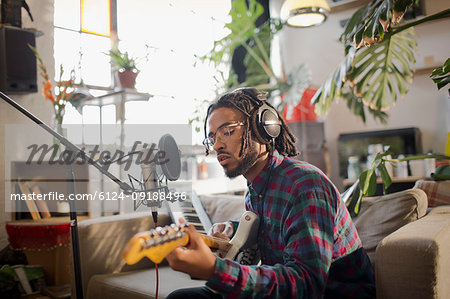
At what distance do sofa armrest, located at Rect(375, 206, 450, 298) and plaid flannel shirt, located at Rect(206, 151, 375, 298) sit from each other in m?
0.07

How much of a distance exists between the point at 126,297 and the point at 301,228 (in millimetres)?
1011

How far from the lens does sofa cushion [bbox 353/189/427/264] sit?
1.58m

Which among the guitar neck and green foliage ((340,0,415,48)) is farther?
green foliage ((340,0,415,48))

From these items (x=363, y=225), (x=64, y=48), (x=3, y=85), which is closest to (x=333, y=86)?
(x=363, y=225)

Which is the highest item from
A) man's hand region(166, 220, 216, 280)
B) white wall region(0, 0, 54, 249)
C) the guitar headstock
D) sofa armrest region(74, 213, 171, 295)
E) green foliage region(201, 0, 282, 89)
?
green foliage region(201, 0, 282, 89)

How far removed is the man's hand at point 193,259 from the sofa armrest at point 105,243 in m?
1.21

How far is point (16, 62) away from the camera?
293cm

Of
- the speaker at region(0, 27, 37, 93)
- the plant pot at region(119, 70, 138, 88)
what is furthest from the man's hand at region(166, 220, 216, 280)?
the plant pot at region(119, 70, 138, 88)

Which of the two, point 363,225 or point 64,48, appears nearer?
point 363,225

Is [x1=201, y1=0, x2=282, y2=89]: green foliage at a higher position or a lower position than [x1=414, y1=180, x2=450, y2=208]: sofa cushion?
higher

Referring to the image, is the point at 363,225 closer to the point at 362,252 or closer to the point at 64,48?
the point at 362,252

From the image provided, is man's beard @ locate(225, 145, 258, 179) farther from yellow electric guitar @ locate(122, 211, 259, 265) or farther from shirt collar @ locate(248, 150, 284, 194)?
yellow electric guitar @ locate(122, 211, 259, 265)

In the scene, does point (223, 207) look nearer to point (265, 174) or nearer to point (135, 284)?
point (135, 284)

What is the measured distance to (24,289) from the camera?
8.74ft
